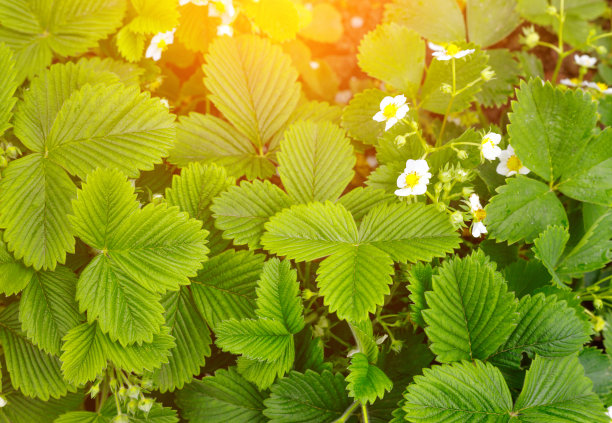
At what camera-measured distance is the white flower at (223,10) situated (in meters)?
1.68

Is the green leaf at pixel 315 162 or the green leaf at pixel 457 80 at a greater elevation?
the green leaf at pixel 457 80

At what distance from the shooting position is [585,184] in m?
1.43

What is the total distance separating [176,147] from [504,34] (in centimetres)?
129

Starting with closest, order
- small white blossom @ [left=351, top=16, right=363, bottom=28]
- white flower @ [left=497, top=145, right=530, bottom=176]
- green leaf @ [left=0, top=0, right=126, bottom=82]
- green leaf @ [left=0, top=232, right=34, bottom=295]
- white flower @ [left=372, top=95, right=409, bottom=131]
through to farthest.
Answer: green leaf @ [left=0, top=232, right=34, bottom=295] → white flower @ [left=372, top=95, right=409, bottom=131] → white flower @ [left=497, top=145, right=530, bottom=176] → green leaf @ [left=0, top=0, right=126, bottom=82] → small white blossom @ [left=351, top=16, right=363, bottom=28]

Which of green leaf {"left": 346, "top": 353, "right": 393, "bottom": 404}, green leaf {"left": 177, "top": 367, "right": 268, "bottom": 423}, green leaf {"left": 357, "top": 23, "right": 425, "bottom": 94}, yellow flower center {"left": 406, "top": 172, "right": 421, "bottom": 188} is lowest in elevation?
green leaf {"left": 177, "top": 367, "right": 268, "bottom": 423}

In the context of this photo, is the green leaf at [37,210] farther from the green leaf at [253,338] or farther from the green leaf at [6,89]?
the green leaf at [253,338]

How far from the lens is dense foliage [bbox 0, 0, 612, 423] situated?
1.24 metres

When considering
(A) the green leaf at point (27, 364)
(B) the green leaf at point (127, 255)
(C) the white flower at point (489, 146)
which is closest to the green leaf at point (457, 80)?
(C) the white flower at point (489, 146)

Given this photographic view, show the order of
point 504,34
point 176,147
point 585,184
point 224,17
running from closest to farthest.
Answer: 1. point 585,184
2. point 176,147
3. point 224,17
4. point 504,34

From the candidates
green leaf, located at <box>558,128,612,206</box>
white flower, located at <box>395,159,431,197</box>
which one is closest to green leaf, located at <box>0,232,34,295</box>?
white flower, located at <box>395,159,431,197</box>

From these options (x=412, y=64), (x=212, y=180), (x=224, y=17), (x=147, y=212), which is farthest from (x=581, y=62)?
(x=147, y=212)

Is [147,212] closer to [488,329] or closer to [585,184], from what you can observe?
[488,329]

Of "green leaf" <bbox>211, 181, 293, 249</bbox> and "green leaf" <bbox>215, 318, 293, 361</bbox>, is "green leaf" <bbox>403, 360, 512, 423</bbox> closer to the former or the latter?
"green leaf" <bbox>215, 318, 293, 361</bbox>

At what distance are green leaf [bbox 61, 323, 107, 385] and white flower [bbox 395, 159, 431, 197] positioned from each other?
32.9 inches
